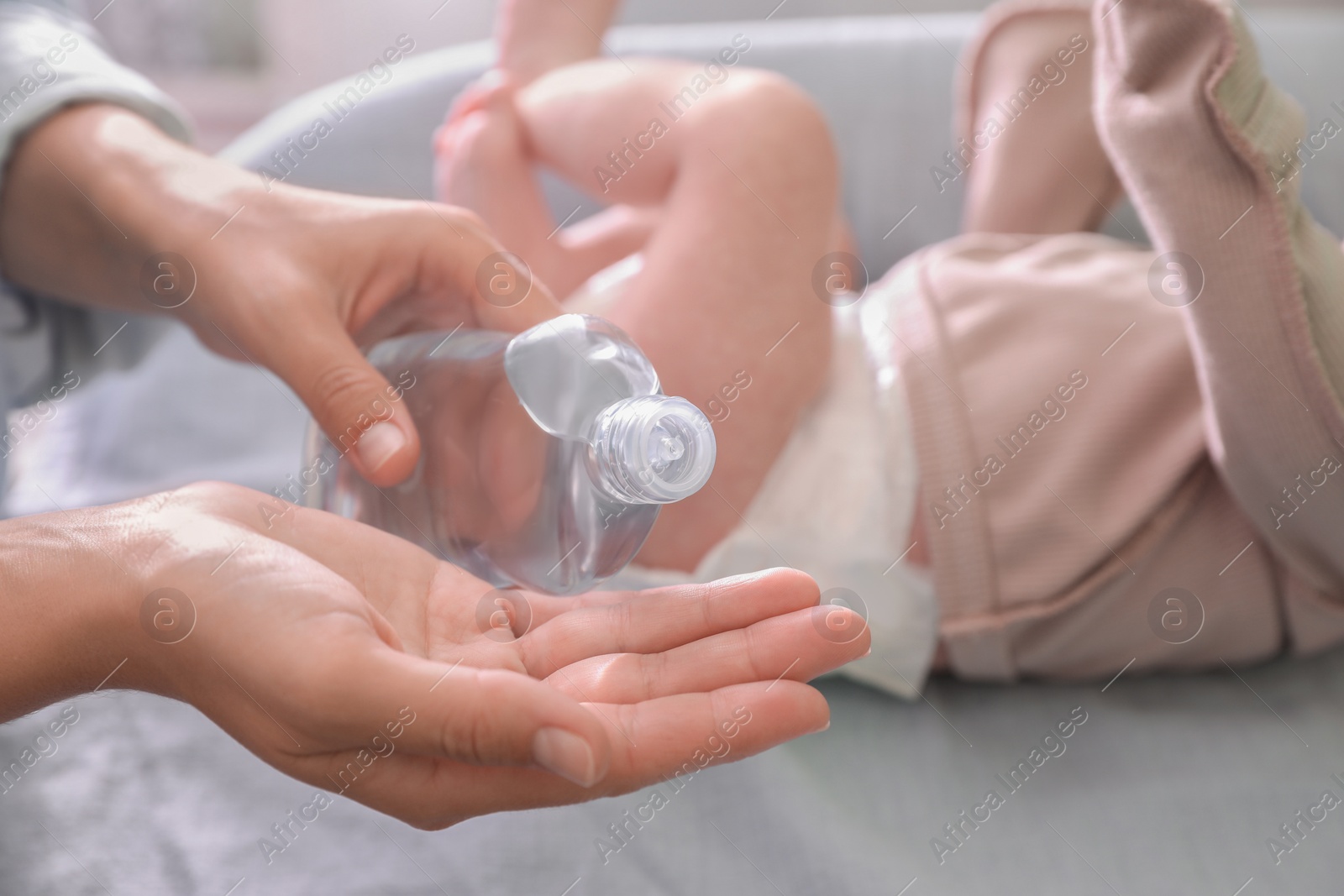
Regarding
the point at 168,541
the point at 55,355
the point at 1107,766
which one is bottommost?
the point at 1107,766

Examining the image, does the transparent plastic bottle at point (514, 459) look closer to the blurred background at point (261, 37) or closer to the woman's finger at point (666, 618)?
the woman's finger at point (666, 618)

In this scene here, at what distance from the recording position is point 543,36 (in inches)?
33.3

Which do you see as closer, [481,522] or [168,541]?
[168,541]

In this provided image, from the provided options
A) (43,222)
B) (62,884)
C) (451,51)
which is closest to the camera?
(62,884)

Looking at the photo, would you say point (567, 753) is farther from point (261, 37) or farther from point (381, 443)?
point (261, 37)

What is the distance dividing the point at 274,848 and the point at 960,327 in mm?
512

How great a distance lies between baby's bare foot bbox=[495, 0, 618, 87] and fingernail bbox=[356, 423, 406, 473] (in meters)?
0.46

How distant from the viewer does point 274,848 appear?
1.79 feet

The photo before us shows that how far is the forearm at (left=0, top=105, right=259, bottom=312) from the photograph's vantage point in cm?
56

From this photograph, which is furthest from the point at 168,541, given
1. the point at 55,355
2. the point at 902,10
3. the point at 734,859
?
the point at 902,10

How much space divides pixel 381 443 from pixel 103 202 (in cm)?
28

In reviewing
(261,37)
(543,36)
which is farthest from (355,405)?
(261,37)

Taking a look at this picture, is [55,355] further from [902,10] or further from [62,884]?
[902,10]

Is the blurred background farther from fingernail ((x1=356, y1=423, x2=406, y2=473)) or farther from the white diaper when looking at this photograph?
fingernail ((x1=356, y1=423, x2=406, y2=473))
